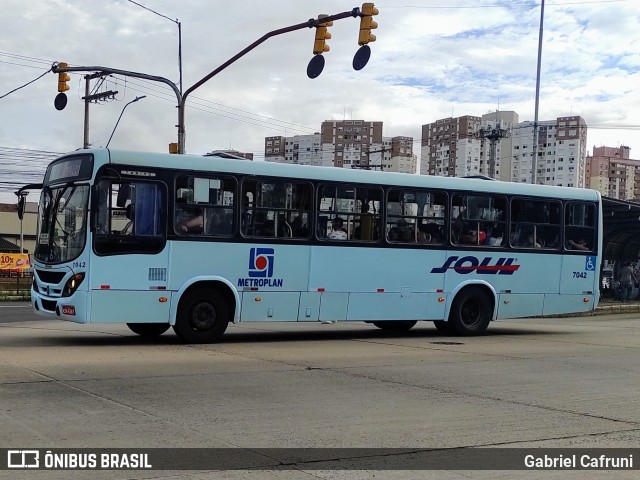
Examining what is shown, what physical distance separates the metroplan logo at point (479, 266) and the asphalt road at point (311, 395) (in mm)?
1669

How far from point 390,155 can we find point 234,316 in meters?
71.0

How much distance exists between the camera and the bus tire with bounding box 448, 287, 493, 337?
18.0m

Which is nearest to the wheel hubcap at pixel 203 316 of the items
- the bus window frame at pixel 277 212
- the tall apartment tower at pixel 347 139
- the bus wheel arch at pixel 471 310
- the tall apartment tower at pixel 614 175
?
the bus window frame at pixel 277 212

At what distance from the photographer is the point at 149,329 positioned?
16141mm

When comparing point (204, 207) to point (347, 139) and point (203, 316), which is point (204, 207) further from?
point (347, 139)

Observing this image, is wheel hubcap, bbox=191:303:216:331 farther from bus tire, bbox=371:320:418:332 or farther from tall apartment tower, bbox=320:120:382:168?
tall apartment tower, bbox=320:120:382:168

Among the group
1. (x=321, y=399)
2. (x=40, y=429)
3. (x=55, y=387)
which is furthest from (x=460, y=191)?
(x=40, y=429)

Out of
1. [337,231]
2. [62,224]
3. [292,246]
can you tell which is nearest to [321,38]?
[337,231]

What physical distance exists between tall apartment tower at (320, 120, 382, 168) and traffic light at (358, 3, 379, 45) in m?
61.5

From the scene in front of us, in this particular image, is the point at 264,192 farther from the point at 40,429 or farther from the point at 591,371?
the point at 40,429

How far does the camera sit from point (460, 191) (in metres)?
17.7

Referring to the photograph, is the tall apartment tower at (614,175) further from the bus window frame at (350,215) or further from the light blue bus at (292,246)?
the bus window frame at (350,215)

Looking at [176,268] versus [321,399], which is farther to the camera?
[176,268]

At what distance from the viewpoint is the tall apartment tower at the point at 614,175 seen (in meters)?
127
